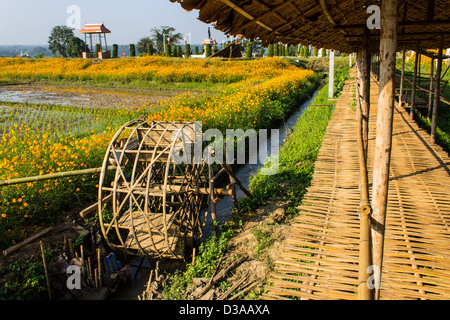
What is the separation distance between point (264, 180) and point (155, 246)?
2.97m

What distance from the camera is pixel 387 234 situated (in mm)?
3285

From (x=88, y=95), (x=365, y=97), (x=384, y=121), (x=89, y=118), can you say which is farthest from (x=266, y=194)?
(x=88, y=95)

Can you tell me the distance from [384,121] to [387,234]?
1.44 meters

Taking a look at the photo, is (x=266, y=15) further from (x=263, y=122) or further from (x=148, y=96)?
(x=148, y=96)

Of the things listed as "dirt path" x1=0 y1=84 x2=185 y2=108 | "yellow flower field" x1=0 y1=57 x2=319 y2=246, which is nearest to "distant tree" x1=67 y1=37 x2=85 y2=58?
"yellow flower field" x1=0 y1=57 x2=319 y2=246

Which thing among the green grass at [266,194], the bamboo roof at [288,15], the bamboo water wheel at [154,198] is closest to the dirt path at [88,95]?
the green grass at [266,194]

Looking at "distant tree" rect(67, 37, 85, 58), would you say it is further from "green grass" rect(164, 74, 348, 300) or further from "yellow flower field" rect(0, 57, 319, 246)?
"green grass" rect(164, 74, 348, 300)

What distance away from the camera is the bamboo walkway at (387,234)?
2717 millimetres

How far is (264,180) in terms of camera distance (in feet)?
23.5

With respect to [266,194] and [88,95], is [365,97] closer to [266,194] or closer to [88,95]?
[266,194]

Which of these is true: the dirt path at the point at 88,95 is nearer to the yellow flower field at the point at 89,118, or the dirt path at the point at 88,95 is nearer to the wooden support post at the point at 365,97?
the yellow flower field at the point at 89,118

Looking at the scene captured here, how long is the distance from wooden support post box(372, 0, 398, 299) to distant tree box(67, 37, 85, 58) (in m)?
57.8

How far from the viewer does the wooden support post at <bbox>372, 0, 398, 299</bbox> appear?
2.24 meters

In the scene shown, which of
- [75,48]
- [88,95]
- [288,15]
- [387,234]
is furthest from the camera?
[75,48]
